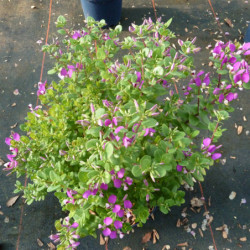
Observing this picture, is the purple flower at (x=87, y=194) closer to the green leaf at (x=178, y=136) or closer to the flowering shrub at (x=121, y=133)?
the flowering shrub at (x=121, y=133)

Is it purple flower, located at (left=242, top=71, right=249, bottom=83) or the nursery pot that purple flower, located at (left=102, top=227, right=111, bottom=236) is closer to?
purple flower, located at (left=242, top=71, right=249, bottom=83)

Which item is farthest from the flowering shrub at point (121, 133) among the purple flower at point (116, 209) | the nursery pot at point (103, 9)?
the nursery pot at point (103, 9)

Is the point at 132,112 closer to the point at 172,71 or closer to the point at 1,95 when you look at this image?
the point at 172,71

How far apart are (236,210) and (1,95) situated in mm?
2560

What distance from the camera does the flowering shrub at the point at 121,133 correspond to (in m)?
1.10

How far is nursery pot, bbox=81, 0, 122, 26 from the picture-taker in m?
3.12

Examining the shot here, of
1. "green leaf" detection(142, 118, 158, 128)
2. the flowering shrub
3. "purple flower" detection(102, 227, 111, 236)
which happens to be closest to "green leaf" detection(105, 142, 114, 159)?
the flowering shrub

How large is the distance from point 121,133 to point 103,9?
257 cm

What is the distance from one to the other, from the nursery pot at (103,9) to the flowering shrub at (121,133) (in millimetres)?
1758

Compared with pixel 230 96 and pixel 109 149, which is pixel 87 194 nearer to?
pixel 109 149

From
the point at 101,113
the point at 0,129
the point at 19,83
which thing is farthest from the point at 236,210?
the point at 19,83

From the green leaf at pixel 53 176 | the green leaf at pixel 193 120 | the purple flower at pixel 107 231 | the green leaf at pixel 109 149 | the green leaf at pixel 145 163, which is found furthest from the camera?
the green leaf at pixel 193 120

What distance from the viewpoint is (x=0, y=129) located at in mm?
2676

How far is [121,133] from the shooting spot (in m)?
1.05
